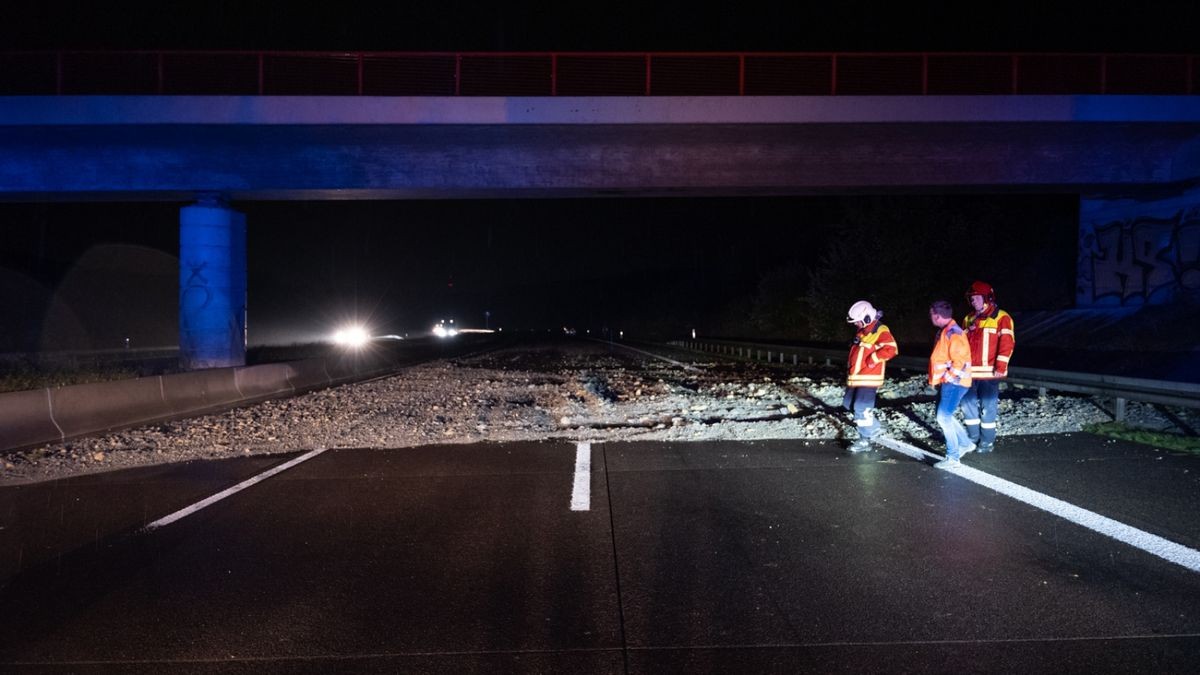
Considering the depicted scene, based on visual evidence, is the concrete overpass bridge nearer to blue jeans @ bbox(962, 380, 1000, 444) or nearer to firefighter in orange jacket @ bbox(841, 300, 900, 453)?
firefighter in orange jacket @ bbox(841, 300, 900, 453)

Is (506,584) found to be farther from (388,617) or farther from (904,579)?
(904,579)

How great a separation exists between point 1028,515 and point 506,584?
437 cm

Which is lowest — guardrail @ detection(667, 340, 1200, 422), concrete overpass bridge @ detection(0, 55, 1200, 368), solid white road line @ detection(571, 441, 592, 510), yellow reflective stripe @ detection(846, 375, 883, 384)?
solid white road line @ detection(571, 441, 592, 510)

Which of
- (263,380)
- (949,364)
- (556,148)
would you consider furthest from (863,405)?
(263,380)

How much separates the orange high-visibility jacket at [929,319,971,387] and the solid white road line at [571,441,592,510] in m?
3.65

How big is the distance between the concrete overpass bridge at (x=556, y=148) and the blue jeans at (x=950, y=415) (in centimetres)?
1104

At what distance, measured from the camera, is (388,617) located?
478cm

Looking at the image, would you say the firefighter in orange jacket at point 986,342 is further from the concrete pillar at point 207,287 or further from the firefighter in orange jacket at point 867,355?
the concrete pillar at point 207,287

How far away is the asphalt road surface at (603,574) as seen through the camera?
4266 millimetres

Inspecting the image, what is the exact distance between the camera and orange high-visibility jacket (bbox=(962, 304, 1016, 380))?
29.5ft

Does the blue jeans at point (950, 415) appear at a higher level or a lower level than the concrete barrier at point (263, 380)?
higher
